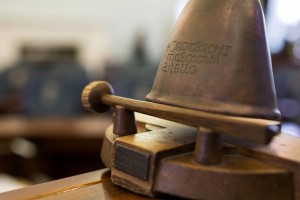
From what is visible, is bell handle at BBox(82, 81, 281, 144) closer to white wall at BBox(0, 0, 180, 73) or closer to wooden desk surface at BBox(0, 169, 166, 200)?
wooden desk surface at BBox(0, 169, 166, 200)

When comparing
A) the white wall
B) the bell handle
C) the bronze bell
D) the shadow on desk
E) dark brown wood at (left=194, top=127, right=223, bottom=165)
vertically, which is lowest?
the shadow on desk

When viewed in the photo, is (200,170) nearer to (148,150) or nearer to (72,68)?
(148,150)

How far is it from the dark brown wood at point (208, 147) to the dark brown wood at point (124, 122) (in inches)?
4.3

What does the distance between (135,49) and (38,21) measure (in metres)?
1.20

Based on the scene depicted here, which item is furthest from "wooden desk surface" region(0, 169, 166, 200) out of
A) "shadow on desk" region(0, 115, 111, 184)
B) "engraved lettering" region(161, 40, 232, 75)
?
"shadow on desk" region(0, 115, 111, 184)

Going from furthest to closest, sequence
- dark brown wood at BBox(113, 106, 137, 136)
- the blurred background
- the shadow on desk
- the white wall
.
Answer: the white wall, the blurred background, the shadow on desk, dark brown wood at BBox(113, 106, 137, 136)

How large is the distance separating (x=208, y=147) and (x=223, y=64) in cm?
10

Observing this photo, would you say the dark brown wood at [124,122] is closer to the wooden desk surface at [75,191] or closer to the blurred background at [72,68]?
the wooden desk surface at [75,191]

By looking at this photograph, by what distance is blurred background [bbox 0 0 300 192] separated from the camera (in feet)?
6.37

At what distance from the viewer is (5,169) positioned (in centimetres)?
166

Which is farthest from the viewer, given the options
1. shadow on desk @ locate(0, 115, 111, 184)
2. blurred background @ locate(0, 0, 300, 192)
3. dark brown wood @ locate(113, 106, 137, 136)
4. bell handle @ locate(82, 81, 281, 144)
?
blurred background @ locate(0, 0, 300, 192)

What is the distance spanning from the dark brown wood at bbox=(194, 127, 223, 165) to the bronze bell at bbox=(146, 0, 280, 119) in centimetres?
→ 4

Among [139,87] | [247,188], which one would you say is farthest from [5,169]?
[247,188]

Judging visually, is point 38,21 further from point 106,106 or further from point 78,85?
point 106,106
